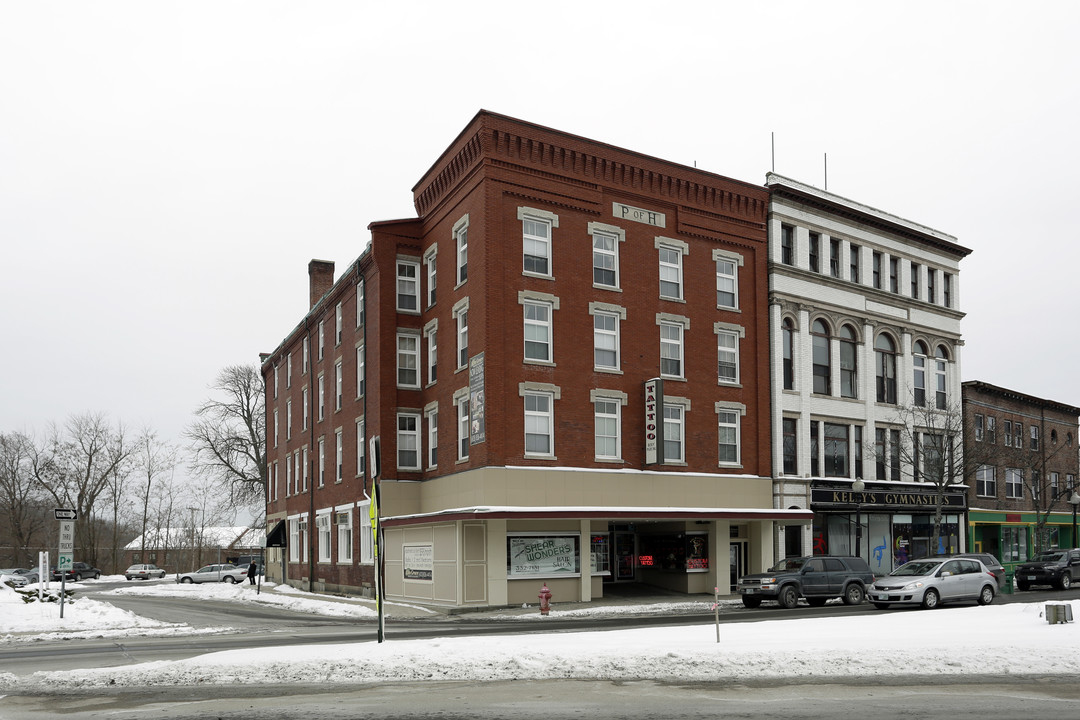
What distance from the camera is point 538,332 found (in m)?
35.3

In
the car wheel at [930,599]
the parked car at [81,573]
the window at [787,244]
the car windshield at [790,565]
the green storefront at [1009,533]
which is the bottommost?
the parked car at [81,573]

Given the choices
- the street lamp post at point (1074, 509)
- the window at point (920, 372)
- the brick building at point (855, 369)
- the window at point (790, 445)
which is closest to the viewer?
the window at point (790, 445)

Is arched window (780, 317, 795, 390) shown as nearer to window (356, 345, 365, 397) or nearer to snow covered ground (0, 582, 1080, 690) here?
window (356, 345, 365, 397)

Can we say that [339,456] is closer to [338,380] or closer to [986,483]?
[338,380]

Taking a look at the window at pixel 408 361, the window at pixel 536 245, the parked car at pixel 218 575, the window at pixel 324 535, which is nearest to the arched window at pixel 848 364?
the window at pixel 536 245

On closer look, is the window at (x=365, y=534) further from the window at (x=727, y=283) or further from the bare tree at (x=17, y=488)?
the bare tree at (x=17, y=488)

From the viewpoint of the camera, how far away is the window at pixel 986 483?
52.6 m

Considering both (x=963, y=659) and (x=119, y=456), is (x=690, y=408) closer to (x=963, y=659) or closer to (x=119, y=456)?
(x=963, y=659)

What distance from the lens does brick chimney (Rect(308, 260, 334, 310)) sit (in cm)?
5784

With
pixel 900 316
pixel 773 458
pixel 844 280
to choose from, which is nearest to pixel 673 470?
pixel 773 458

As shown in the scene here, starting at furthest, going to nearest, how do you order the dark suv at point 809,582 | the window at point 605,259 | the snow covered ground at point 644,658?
1. the window at point 605,259
2. the dark suv at point 809,582
3. the snow covered ground at point 644,658

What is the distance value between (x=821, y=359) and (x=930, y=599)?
17297 millimetres

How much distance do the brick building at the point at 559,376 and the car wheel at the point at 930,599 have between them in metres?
9.47

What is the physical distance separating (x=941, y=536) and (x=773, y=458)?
40.6 ft
